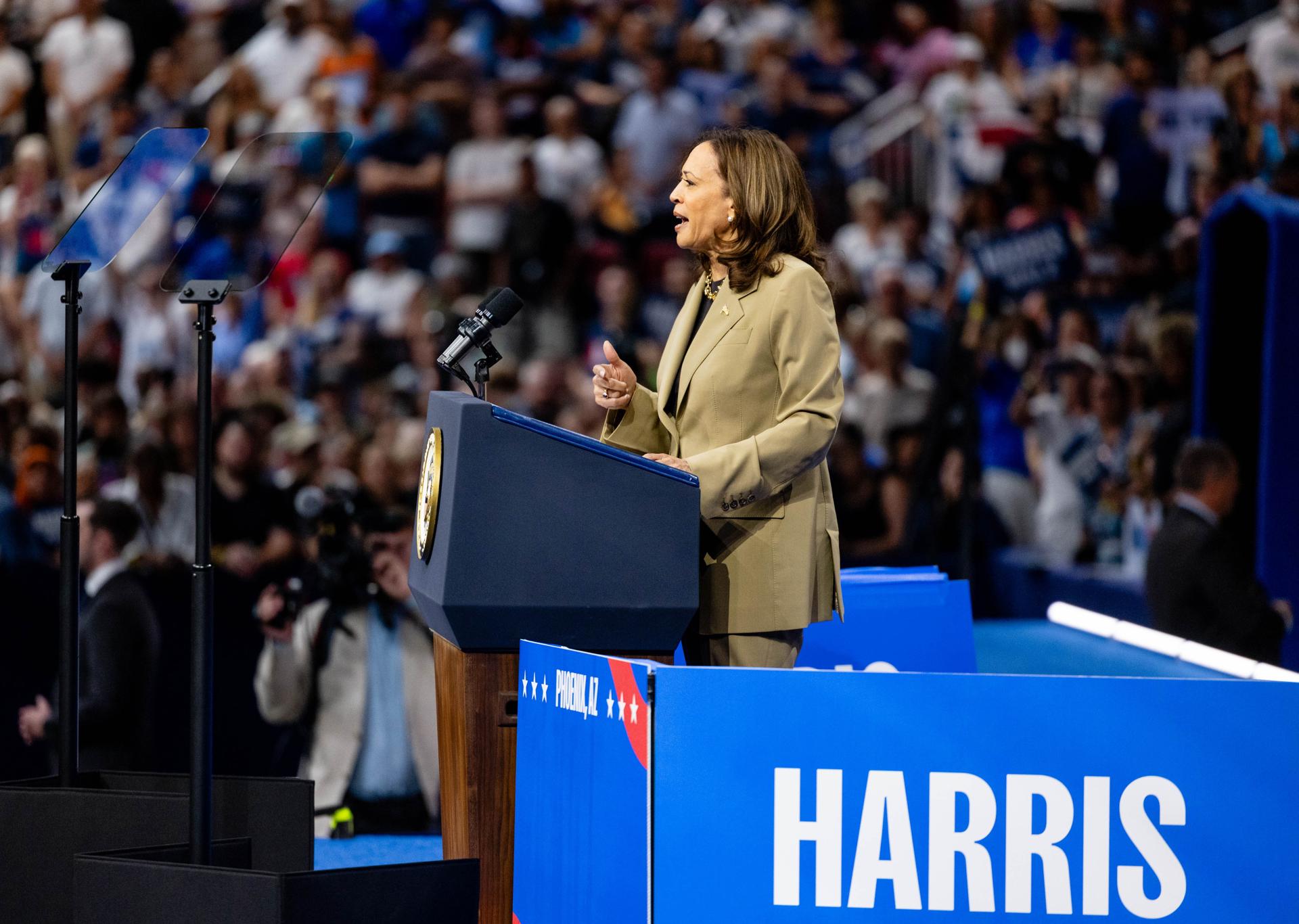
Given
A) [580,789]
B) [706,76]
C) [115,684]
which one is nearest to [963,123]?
[706,76]

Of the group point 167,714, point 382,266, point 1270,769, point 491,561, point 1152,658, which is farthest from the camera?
point 382,266

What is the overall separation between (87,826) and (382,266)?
5.82 meters

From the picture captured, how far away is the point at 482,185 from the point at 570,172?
1.62 ft

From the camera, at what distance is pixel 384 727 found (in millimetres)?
4281

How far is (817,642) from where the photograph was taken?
10.4 ft

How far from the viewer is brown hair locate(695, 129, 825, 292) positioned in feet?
7.79

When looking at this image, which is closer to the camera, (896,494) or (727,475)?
(727,475)

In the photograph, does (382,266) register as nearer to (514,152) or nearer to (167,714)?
(514,152)

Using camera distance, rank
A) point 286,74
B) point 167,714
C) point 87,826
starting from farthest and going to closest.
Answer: point 286,74 < point 167,714 < point 87,826

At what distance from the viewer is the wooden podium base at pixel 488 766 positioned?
7.36 feet

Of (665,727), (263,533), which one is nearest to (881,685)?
(665,727)

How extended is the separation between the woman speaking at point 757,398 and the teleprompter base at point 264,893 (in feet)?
1.80

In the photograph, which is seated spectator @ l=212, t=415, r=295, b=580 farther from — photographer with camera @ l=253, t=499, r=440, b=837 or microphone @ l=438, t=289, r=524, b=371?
microphone @ l=438, t=289, r=524, b=371

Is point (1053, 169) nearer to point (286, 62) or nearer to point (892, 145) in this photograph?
point (892, 145)
